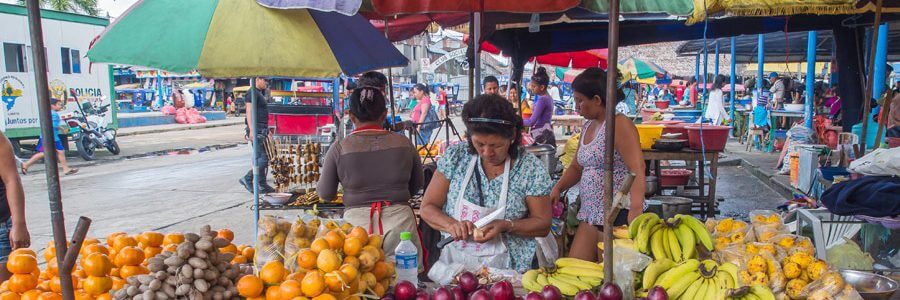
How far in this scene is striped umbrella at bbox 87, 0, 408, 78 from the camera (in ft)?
11.8

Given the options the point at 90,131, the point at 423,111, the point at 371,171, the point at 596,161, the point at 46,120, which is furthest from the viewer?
the point at 90,131

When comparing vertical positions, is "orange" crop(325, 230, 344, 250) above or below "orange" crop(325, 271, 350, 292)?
above

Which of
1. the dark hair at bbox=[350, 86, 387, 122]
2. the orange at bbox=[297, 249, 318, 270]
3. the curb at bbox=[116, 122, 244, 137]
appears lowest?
the curb at bbox=[116, 122, 244, 137]

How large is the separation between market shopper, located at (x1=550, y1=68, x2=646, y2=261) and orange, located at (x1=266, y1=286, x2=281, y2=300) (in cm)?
193

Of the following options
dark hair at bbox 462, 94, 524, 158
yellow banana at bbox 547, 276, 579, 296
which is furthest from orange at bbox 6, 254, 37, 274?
yellow banana at bbox 547, 276, 579, 296

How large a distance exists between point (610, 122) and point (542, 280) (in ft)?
2.36

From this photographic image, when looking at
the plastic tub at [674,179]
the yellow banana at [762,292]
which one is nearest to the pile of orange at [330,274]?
the yellow banana at [762,292]

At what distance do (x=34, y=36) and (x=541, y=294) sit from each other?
181 cm

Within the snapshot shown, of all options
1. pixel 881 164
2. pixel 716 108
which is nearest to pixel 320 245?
pixel 881 164

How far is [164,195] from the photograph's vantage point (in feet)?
31.8

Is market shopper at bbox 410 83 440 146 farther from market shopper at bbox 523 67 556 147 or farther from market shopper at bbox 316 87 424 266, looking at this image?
market shopper at bbox 316 87 424 266

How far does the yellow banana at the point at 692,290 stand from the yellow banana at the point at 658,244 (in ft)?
0.64

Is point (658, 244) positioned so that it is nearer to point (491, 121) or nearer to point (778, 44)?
point (491, 121)

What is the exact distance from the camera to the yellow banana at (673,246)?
2584 mm
